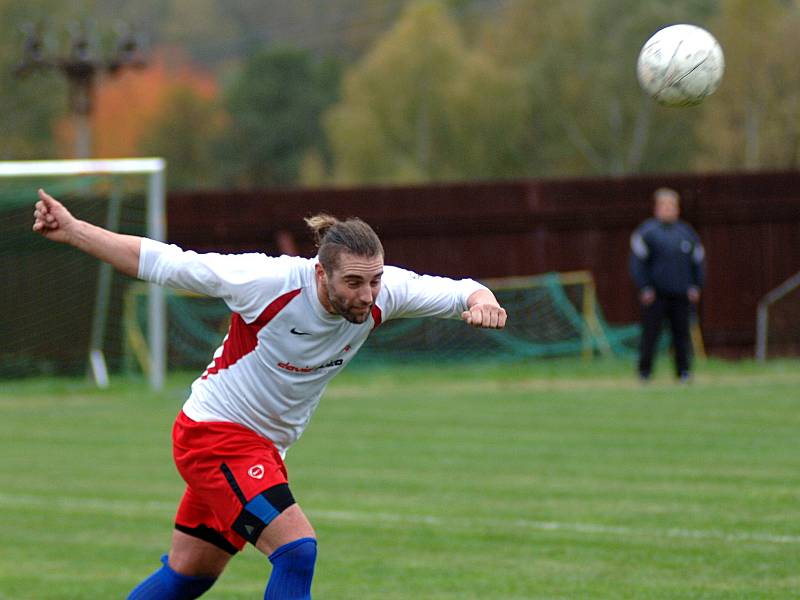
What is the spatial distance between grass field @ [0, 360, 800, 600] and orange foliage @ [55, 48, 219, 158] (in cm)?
5826

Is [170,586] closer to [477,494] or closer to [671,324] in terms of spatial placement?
[477,494]

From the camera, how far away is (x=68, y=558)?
8.76 metres

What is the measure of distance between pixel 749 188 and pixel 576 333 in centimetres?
368

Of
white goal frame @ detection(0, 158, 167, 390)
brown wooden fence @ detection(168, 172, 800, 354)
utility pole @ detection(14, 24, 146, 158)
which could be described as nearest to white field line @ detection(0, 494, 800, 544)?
white goal frame @ detection(0, 158, 167, 390)

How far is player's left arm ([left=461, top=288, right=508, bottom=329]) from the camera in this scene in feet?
18.4

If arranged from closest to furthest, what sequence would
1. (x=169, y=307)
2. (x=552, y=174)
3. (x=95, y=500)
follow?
1. (x=95, y=500)
2. (x=169, y=307)
3. (x=552, y=174)

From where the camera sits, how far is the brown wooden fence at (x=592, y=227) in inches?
912

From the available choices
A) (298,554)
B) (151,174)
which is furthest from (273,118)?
(298,554)

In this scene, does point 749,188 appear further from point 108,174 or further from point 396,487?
point 396,487

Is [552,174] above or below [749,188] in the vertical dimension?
below

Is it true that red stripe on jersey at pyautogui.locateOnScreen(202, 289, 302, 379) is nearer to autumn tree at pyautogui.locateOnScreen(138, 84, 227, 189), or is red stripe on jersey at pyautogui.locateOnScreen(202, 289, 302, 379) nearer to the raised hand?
the raised hand

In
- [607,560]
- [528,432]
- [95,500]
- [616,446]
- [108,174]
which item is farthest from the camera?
[108,174]

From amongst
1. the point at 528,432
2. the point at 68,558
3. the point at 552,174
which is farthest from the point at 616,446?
the point at 552,174

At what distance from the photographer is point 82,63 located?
106ft
